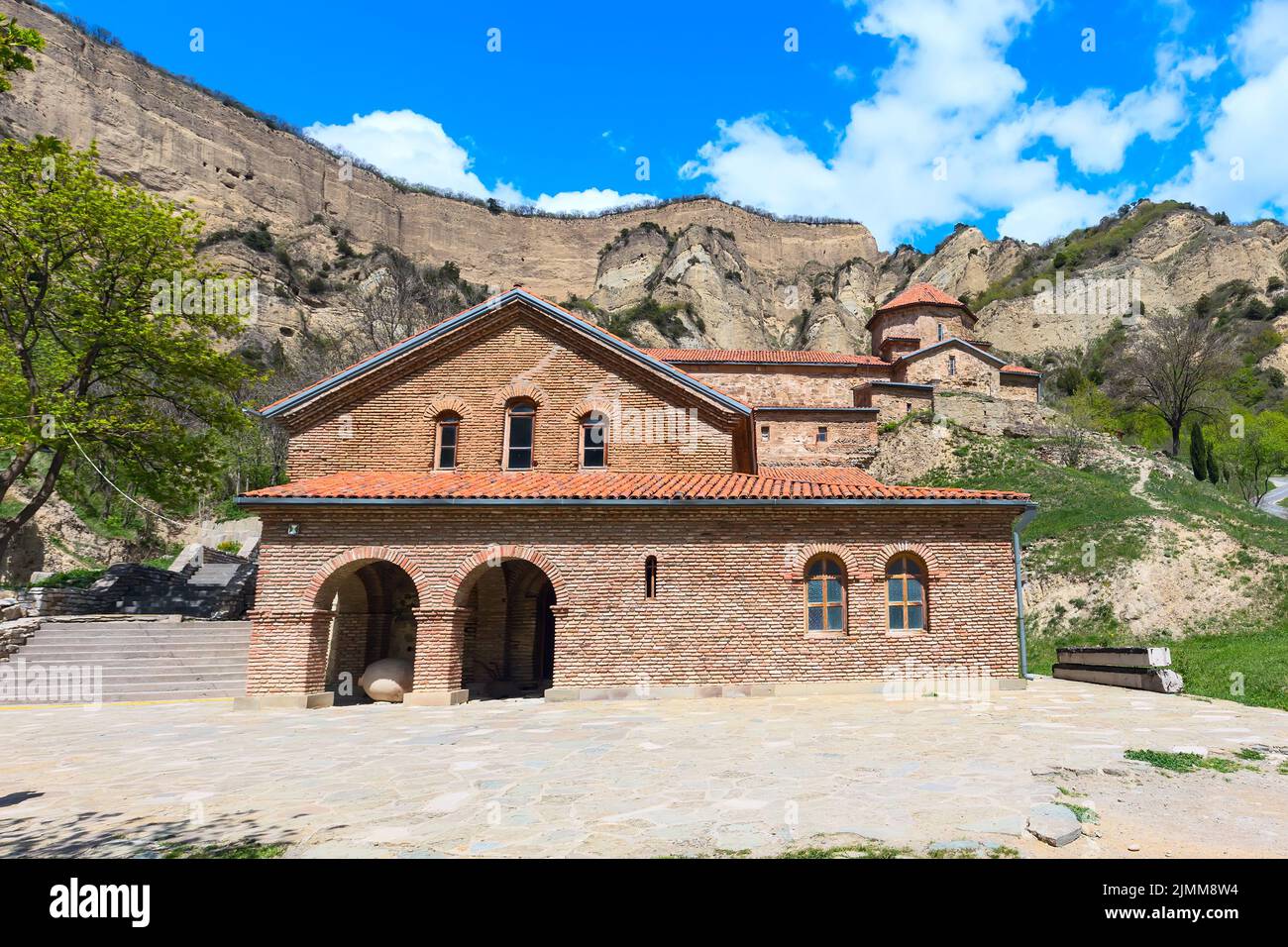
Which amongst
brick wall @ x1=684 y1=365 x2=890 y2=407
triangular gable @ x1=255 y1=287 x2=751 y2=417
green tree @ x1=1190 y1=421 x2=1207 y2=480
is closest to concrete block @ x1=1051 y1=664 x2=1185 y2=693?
triangular gable @ x1=255 y1=287 x2=751 y2=417

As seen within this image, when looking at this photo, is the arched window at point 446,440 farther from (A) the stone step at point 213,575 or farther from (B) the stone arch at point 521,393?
(A) the stone step at point 213,575

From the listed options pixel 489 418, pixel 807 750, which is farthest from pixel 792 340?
pixel 807 750

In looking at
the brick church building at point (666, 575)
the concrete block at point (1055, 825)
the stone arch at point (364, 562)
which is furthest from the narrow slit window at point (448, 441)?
the concrete block at point (1055, 825)

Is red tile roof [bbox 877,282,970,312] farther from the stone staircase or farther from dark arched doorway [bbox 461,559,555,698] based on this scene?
the stone staircase

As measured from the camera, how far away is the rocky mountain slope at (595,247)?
6425 centimetres

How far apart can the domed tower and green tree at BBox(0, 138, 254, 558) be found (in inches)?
1589

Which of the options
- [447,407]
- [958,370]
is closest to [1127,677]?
[447,407]

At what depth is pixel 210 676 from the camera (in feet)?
51.9

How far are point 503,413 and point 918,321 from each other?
39856 millimetres

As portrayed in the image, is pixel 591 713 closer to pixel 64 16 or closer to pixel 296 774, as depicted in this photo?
pixel 296 774

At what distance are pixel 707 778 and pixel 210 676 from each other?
14.5 meters

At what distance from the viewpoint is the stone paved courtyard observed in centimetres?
461
